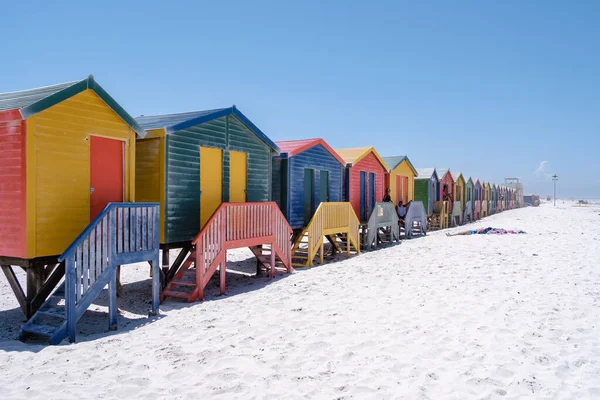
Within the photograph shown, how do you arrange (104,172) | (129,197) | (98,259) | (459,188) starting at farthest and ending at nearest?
(459,188) < (129,197) < (104,172) < (98,259)

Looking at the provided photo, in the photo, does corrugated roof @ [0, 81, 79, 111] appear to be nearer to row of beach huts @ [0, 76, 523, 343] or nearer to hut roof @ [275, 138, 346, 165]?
row of beach huts @ [0, 76, 523, 343]

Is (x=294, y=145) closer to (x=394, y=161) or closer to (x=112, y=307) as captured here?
(x=112, y=307)

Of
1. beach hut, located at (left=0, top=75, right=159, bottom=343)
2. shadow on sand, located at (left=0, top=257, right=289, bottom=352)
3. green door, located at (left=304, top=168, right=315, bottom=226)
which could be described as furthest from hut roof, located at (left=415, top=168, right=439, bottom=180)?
beach hut, located at (left=0, top=75, right=159, bottom=343)

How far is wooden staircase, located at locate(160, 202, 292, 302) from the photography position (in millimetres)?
9273

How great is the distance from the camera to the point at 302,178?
1440 cm

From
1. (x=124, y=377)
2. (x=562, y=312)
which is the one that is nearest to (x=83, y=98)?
(x=124, y=377)

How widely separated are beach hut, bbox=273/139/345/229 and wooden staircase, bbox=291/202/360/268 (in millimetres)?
795

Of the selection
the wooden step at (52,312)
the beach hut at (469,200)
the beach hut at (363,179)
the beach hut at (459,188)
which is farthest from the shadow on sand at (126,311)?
the beach hut at (469,200)

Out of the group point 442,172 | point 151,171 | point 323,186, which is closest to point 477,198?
point 442,172

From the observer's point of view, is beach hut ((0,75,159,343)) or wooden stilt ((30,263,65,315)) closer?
beach hut ((0,75,159,343))

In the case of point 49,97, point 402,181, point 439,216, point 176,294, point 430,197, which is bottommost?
point 176,294

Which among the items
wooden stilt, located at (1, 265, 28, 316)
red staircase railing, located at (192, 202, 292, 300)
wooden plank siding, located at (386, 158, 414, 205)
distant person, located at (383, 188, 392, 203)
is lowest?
wooden stilt, located at (1, 265, 28, 316)

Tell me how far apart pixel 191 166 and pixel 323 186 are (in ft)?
22.0

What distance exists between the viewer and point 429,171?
1167 inches
